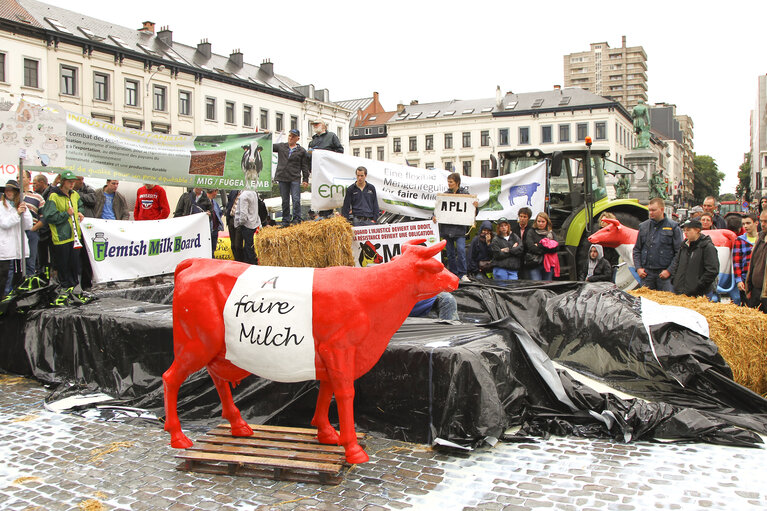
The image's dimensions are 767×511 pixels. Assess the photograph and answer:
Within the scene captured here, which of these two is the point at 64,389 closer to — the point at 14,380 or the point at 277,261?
the point at 14,380

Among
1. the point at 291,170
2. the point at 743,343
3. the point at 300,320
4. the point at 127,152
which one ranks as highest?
the point at 127,152

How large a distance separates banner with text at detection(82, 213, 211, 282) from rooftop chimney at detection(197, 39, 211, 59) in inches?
1500

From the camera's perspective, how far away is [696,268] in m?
7.18

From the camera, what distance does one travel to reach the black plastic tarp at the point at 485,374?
439cm

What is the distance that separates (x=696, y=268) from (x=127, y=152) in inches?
314

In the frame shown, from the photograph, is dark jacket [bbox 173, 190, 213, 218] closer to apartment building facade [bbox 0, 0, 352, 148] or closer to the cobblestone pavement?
the cobblestone pavement

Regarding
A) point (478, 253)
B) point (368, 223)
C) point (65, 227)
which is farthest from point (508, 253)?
point (65, 227)

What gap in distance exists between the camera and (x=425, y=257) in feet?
13.2

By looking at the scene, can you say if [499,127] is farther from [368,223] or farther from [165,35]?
[368,223]

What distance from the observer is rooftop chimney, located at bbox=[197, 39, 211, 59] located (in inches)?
1714

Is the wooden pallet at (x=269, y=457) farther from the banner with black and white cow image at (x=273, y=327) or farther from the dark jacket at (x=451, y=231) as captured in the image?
the dark jacket at (x=451, y=231)

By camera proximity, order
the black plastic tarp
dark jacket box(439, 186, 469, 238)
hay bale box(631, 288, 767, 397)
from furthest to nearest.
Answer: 1. dark jacket box(439, 186, 469, 238)
2. hay bale box(631, 288, 767, 397)
3. the black plastic tarp

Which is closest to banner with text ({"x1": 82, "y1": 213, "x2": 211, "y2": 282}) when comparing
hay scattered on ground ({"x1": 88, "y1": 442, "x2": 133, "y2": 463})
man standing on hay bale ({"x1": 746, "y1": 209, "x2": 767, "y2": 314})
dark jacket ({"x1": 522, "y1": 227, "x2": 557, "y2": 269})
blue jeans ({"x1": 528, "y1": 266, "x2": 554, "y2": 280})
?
hay scattered on ground ({"x1": 88, "y1": 442, "x2": 133, "y2": 463})

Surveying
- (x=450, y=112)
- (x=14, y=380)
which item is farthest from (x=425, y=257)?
(x=450, y=112)
